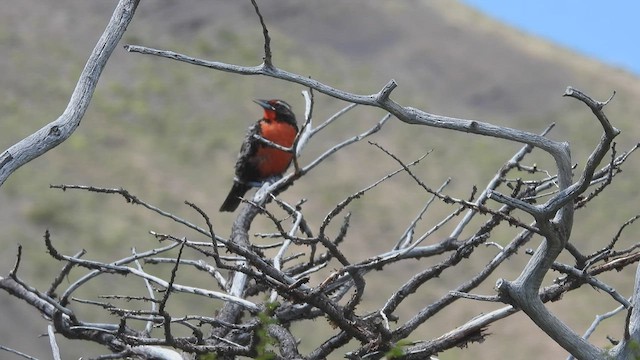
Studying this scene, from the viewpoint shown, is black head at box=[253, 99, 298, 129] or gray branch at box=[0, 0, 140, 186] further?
black head at box=[253, 99, 298, 129]

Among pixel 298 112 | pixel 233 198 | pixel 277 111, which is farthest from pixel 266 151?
pixel 298 112

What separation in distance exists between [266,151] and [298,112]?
117 ft

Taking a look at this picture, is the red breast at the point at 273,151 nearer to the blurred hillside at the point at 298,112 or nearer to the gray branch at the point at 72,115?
the gray branch at the point at 72,115

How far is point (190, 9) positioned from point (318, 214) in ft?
67.1

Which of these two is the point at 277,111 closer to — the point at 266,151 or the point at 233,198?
the point at 266,151

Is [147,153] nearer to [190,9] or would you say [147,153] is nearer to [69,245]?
[69,245]

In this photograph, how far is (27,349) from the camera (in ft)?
71.8

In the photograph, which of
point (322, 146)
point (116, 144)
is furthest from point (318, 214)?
point (116, 144)

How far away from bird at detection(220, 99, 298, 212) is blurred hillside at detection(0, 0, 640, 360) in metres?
14.9

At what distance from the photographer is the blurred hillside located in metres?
30.2

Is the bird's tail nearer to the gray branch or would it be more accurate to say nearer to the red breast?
the red breast

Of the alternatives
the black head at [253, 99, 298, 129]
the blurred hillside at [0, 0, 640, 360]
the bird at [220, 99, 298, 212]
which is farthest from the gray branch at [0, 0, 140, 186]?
the blurred hillside at [0, 0, 640, 360]

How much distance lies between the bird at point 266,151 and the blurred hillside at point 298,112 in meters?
14.9

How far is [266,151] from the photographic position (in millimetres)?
8398
